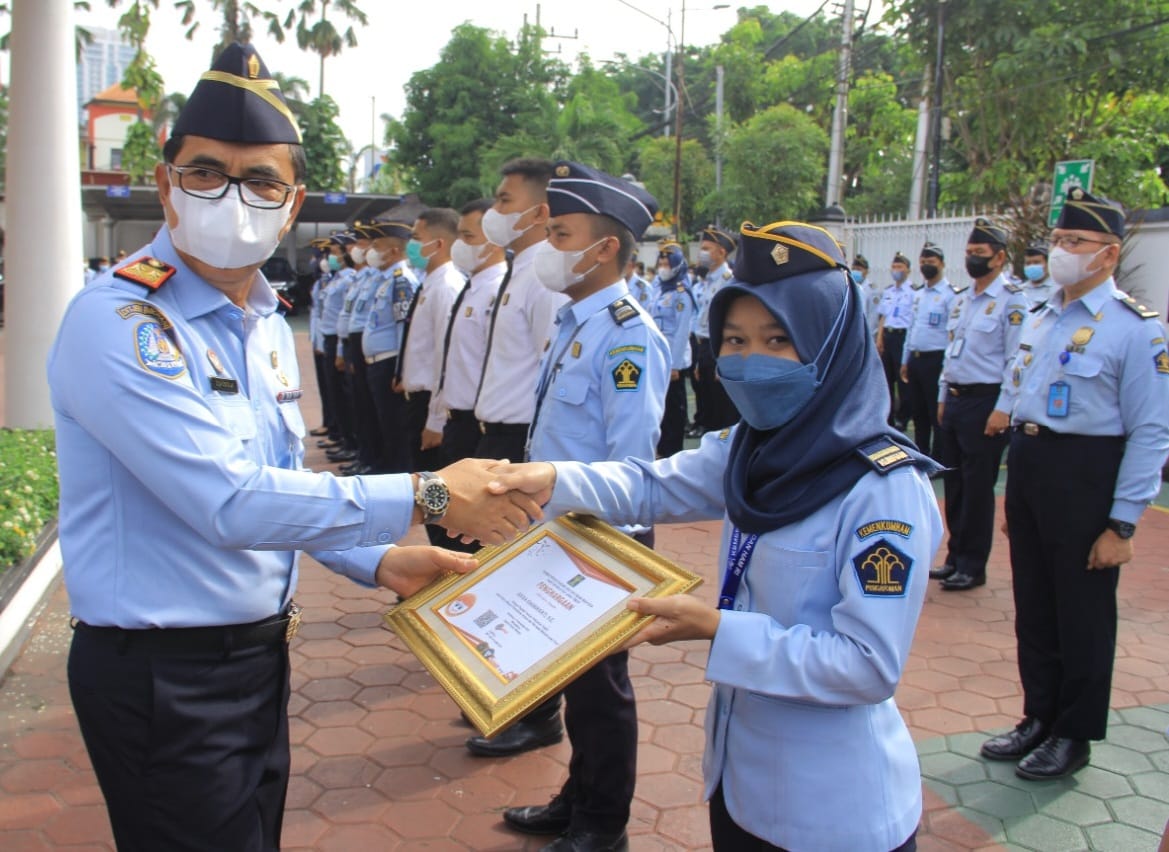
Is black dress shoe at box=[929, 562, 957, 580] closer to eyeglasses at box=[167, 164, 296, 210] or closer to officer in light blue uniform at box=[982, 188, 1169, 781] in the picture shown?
officer in light blue uniform at box=[982, 188, 1169, 781]

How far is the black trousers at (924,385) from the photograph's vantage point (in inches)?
327

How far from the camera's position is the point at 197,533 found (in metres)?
1.79

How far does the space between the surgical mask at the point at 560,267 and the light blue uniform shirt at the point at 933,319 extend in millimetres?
5673

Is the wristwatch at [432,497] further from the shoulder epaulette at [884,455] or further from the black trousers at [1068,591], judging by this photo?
the black trousers at [1068,591]

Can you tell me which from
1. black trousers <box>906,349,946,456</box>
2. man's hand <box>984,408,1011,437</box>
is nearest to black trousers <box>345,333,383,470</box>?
black trousers <box>906,349,946,456</box>

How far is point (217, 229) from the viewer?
76.1 inches

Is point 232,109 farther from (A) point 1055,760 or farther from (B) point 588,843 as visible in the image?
(A) point 1055,760

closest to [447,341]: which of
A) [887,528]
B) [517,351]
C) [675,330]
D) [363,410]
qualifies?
[517,351]

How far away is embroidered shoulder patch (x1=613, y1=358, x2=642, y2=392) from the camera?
301cm

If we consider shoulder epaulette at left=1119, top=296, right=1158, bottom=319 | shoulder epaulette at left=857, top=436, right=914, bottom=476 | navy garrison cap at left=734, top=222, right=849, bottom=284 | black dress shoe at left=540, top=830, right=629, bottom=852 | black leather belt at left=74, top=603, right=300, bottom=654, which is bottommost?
black dress shoe at left=540, top=830, right=629, bottom=852

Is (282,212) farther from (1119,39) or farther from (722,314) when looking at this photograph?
(1119,39)

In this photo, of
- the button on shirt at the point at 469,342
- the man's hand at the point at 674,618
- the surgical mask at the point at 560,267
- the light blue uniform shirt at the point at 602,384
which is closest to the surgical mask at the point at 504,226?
the button on shirt at the point at 469,342

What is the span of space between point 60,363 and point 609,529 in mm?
1087

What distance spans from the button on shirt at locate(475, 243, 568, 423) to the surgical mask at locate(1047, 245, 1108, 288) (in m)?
2.04
